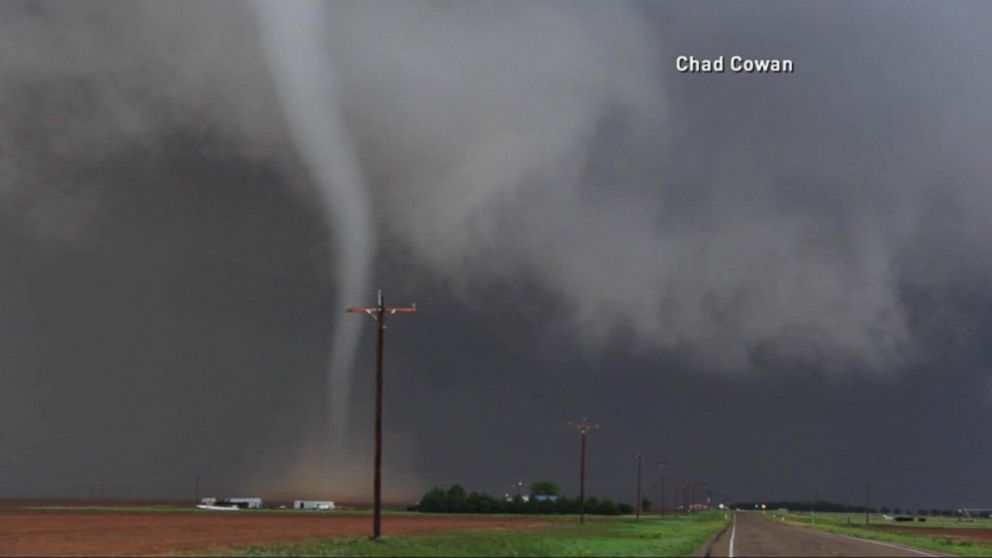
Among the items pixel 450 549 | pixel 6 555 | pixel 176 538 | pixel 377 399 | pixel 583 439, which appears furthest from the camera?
pixel 583 439

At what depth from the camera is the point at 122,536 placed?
7700 centimetres

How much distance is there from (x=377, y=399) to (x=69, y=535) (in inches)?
1132

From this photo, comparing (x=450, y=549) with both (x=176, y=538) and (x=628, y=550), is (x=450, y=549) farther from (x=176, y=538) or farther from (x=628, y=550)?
(x=176, y=538)

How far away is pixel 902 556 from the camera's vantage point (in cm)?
6225

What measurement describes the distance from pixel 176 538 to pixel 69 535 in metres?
8.91

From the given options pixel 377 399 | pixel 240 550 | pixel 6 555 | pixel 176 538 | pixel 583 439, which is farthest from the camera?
pixel 583 439

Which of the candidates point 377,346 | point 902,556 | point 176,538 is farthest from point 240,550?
point 902,556

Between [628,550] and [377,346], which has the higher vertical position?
[377,346]

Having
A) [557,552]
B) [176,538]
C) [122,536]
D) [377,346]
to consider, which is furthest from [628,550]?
[122,536]

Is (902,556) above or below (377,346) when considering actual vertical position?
below

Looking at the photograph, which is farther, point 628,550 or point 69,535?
point 69,535

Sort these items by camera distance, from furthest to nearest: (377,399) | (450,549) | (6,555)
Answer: (377,399) → (450,549) → (6,555)

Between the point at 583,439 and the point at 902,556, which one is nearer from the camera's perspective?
the point at 902,556

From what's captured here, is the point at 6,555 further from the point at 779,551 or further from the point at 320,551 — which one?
the point at 779,551
